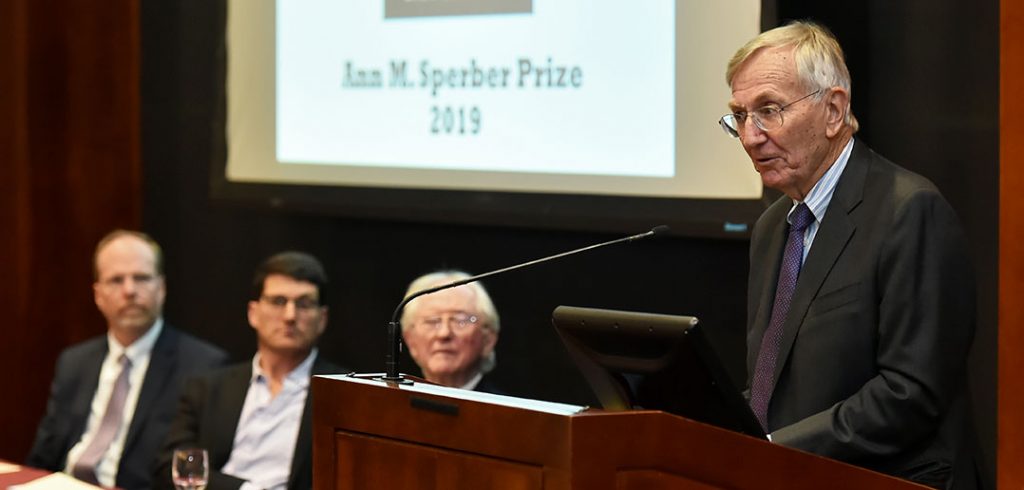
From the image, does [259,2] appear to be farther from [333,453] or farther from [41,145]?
[333,453]

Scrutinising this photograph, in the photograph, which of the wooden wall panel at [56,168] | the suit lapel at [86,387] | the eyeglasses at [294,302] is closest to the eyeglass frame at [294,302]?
the eyeglasses at [294,302]

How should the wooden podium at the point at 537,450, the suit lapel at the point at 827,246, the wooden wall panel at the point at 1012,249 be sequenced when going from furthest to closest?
1. the suit lapel at the point at 827,246
2. the wooden wall panel at the point at 1012,249
3. the wooden podium at the point at 537,450

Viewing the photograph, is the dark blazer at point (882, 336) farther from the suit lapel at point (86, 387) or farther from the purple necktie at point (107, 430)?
the suit lapel at point (86, 387)

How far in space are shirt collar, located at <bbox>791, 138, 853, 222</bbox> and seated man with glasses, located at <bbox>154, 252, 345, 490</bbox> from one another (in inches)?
80.8

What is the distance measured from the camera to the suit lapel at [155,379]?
4965mm

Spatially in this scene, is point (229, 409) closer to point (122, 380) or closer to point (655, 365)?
point (122, 380)

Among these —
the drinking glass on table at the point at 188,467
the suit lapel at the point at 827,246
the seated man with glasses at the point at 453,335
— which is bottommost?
the drinking glass on table at the point at 188,467

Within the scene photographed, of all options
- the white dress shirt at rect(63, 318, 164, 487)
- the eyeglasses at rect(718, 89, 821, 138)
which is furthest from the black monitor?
the white dress shirt at rect(63, 318, 164, 487)

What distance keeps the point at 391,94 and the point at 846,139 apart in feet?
8.08

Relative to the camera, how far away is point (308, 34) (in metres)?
5.21

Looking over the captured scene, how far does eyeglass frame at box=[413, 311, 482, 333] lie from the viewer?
13.8ft

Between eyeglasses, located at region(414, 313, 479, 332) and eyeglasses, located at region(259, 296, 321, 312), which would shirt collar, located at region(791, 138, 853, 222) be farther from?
eyeglasses, located at region(259, 296, 321, 312)

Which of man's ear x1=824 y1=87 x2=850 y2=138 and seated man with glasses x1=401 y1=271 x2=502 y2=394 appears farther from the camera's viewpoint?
seated man with glasses x1=401 y1=271 x2=502 y2=394

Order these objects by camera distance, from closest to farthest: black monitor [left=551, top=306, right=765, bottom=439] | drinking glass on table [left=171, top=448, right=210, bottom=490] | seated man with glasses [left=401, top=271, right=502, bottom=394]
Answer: black monitor [left=551, top=306, right=765, bottom=439], drinking glass on table [left=171, top=448, right=210, bottom=490], seated man with glasses [left=401, top=271, right=502, bottom=394]
